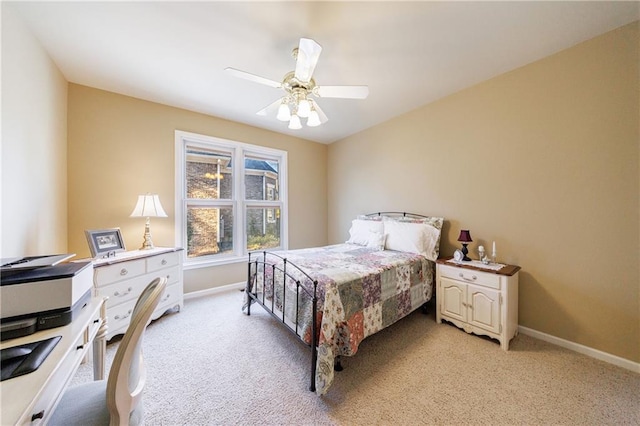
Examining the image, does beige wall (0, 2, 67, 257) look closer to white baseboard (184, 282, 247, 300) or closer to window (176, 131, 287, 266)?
window (176, 131, 287, 266)

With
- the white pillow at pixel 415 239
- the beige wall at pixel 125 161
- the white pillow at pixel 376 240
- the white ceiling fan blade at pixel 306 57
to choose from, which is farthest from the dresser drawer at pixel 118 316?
the white pillow at pixel 415 239

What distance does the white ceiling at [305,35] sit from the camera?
162 cm

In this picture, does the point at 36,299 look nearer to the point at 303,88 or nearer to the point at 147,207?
the point at 147,207

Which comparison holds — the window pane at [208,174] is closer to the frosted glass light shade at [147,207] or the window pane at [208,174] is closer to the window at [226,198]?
the window at [226,198]

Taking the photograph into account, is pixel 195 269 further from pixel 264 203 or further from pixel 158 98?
pixel 158 98

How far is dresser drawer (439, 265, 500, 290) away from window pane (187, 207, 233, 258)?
3.09m

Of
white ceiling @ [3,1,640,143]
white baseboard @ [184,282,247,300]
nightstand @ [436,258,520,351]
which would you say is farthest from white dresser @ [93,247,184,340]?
nightstand @ [436,258,520,351]

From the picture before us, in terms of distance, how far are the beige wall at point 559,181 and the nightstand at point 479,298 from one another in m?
0.37

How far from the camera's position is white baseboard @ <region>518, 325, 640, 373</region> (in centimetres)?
177

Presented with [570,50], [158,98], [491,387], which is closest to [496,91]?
[570,50]

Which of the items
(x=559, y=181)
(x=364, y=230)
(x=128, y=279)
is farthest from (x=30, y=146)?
(x=559, y=181)

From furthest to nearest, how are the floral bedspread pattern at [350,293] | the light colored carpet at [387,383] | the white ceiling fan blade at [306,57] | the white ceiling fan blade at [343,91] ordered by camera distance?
the white ceiling fan blade at [343,91], the floral bedspread pattern at [350,293], the white ceiling fan blade at [306,57], the light colored carpet at [387,383]

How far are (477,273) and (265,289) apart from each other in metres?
2.18

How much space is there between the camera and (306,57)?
5.35 feet
